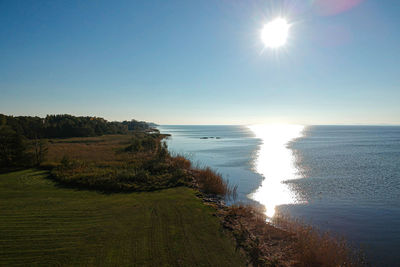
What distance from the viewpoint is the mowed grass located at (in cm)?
784

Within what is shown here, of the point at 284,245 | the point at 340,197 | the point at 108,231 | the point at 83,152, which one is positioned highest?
the point at 83,152

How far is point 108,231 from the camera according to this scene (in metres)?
9.75

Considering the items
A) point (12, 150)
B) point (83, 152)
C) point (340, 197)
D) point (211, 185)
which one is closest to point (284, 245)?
point (211, 185)

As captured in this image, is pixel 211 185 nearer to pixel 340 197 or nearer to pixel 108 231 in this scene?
pixel 108 231

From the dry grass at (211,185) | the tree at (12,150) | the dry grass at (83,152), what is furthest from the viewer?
the dry grass at (83,152)

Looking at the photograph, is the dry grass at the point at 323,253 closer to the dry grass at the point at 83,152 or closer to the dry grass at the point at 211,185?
the dry grass at the point at 211,185

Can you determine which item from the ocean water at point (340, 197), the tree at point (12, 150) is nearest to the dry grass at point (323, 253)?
the ocean water at point (340, 197)

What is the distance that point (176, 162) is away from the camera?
26.1 meters

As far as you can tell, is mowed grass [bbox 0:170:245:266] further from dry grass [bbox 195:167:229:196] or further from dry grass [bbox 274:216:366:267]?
dry grass [bbox 195:167:229:196]

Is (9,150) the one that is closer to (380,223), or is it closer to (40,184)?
(40,184)

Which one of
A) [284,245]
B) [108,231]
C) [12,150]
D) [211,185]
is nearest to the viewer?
[108,231]

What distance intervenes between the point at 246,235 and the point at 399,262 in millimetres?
7576

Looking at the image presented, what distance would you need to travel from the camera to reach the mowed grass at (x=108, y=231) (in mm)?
7836

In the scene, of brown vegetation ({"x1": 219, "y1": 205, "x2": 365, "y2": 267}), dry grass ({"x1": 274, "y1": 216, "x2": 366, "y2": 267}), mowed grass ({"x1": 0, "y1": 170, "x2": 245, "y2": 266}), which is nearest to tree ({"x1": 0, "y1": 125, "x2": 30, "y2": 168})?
mowed grass ({"x1": 0, "y1": 170, "x2": 245, "y2": 266})
